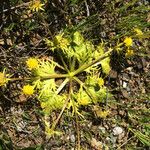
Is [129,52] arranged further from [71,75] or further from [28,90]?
[28,90]

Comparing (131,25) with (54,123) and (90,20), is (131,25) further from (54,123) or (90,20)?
(54,123)

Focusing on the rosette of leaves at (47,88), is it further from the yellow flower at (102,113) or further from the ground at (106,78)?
the yellow flower at (102,113)

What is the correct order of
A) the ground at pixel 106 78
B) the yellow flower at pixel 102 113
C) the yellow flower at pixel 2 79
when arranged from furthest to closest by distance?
the yellow flower at pixel 102 113, the ground at pixel 106 78, the yellow flower at pixel 2 79

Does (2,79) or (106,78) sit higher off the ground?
(2,79)

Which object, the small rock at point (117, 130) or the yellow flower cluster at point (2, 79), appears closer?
the yellow flower cluster at point (2, 79)

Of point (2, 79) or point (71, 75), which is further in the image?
point (71, 75)

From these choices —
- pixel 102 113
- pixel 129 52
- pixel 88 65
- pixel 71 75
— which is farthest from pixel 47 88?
pixel 129 52

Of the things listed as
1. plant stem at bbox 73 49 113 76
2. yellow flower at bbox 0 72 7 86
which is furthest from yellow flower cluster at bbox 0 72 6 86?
plant stem at bbox 73 49 113 76

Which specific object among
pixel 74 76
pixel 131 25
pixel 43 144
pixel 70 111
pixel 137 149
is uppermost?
pixel 131 25

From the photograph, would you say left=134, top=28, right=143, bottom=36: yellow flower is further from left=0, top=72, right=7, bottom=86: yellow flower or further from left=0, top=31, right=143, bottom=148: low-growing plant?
left=0, top=72, right=7, bottom=86: yellow flower

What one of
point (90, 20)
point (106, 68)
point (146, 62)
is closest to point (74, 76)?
point (106, 68)

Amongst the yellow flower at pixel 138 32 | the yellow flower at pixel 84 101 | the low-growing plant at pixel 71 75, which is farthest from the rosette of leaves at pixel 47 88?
the yellow flower at pixel 138 32
